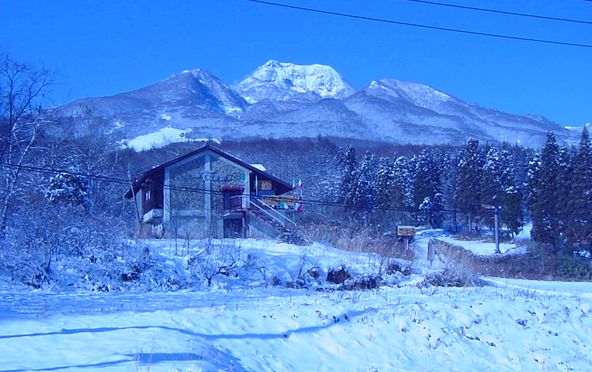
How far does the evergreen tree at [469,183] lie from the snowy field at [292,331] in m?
45.3

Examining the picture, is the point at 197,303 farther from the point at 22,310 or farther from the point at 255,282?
the point at 255,282

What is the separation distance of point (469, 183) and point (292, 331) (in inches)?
2152

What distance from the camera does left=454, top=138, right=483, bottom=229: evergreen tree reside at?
62.8 metres

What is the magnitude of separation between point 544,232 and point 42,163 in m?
36.6

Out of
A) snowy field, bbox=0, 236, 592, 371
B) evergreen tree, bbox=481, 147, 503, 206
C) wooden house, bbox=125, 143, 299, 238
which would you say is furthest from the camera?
evergreen tree, bbox=481, 147, 503, 206

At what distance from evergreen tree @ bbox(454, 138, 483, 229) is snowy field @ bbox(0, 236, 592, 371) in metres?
45.3

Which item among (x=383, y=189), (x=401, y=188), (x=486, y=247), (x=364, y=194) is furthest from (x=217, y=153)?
(x=383, y=189)

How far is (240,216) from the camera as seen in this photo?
42000mm

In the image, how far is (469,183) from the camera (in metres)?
64.1

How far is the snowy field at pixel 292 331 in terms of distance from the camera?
913 cm

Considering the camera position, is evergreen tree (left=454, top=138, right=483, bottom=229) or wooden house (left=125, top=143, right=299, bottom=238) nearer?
wooden house (left=125, top=143, right=299, bottom=238)

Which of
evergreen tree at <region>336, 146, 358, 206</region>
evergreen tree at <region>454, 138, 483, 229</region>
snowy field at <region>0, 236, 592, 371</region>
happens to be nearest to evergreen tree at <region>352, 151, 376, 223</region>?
evergreen tree at <region>336, 146, 358, 206</region>

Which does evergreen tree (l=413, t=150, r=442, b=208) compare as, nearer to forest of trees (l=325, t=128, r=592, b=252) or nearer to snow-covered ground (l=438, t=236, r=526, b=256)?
forest of trees (l=325, t=128, r=592, b=252)

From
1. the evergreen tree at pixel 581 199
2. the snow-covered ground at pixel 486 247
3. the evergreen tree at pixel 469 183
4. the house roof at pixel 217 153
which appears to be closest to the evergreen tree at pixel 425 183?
the evergreen tree at pixel 469 183
